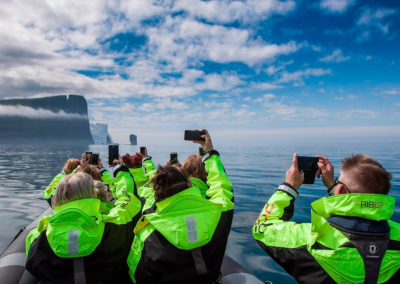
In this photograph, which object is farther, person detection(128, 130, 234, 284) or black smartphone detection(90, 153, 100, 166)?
black smartphone detection(90, 153, 100, 166)

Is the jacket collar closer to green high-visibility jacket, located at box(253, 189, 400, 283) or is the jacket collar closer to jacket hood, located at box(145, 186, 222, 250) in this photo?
jacket hood, located at box(145, 186, 222, 250)

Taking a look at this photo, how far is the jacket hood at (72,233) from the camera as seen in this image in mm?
1940

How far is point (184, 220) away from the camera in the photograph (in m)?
1.98

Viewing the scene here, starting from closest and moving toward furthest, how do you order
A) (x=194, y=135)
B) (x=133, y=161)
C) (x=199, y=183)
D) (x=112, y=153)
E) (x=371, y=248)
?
(x=371, y=248) < (x=194, y=135) < (x=199, y=183) < (x=112, y=153) < (x=133, y=161)

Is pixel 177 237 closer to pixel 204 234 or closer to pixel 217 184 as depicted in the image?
pixel 204 234

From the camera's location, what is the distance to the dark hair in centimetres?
209

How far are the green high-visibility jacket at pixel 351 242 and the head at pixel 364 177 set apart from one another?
8cm

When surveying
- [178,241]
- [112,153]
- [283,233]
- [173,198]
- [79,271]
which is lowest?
[79,271]

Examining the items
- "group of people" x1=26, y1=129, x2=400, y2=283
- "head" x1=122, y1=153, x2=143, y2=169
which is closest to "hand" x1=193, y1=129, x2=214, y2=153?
"group of people" x1=26, y1=129, x2=400, y2=283

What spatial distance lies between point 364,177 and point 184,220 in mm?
1402

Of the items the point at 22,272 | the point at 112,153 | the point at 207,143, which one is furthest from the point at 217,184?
the point at 112,153

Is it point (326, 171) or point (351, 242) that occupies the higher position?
point (326, 171)

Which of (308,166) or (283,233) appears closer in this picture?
(283,233)

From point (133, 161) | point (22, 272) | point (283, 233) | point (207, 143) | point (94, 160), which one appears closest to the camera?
point (283, 233)
